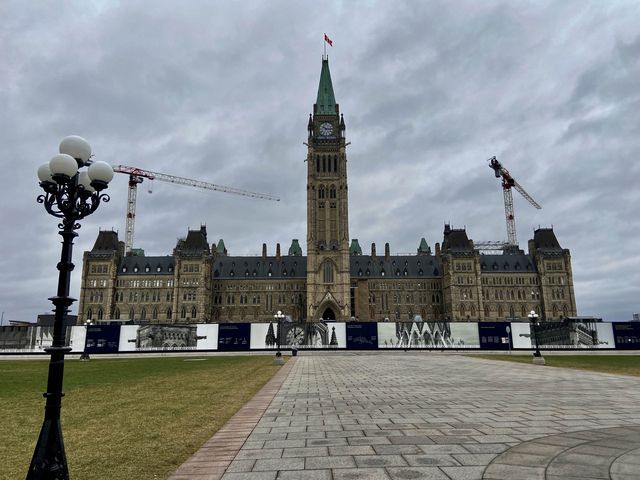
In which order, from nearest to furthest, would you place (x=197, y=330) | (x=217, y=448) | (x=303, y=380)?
(x=217, y=448), (x=303, y=380), (x=197, y=330)

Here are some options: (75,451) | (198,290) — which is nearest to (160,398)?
(75,451)

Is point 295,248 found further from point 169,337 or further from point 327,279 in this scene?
point 169,337

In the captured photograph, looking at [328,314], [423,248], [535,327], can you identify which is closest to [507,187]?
[423,248]

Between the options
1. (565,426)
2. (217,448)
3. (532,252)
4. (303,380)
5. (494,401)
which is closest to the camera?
(217,448)

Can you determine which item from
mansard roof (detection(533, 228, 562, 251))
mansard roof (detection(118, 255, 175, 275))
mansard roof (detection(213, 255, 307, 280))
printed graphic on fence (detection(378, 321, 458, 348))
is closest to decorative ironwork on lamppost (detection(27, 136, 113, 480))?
printed graphic on fence (detection(378, 321, 458, 348))

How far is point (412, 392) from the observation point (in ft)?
54.1

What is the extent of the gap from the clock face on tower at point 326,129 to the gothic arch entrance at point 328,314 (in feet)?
151

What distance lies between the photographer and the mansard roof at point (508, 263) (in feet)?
401

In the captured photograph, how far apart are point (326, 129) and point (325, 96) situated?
11.3 meters

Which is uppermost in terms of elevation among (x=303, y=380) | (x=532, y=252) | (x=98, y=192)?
(x=532, y=252)

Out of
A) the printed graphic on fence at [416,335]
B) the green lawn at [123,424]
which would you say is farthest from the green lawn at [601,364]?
the printed graphic on fence at [416,335]

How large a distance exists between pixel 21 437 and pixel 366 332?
56487mm

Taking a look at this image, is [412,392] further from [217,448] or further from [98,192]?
[98,192]

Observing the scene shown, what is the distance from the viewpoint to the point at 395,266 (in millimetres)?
129375
